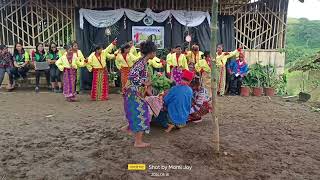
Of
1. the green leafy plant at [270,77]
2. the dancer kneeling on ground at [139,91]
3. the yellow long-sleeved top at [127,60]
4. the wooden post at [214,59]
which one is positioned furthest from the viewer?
the green leafy plant at [270,77]

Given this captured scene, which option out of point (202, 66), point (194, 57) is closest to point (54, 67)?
point (194, 57)

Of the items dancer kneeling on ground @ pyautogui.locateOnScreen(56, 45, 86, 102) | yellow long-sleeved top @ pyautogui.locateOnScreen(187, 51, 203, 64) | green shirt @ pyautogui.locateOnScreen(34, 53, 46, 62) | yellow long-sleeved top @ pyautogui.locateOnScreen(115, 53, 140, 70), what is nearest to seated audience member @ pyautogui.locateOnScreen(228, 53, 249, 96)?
yellow long-sleeved top @ pyautogui.locateOnScreen(187, 51, 203, 64)

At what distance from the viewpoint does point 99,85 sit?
886cm

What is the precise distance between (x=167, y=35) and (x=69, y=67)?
10.8 feet

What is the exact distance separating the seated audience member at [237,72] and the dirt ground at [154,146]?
239 cm

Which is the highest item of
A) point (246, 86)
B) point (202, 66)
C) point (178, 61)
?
point (178, 61)

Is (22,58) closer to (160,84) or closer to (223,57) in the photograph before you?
(160,84)

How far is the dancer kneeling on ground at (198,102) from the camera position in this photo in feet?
20.7

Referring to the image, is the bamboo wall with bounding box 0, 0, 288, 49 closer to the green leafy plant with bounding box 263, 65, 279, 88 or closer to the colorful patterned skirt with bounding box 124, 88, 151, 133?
the green leafy plant with bounding box 263, 65, 279, 88

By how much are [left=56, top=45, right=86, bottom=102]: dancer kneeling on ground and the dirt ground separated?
2.97ft

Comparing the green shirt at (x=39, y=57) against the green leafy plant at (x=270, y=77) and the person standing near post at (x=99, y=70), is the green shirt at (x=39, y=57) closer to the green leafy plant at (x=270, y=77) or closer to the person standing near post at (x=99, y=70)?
the person standing near post at (x=99, y=70)

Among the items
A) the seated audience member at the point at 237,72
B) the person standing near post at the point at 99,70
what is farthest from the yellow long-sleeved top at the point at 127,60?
the seated audience member at the point at 237,72

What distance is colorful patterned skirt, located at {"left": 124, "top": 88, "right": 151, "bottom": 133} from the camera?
4707 millimetres

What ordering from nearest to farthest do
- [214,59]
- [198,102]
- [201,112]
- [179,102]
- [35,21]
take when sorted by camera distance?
[214,59]
[179,102]
[198,102]
[201,112]
[35,21]
